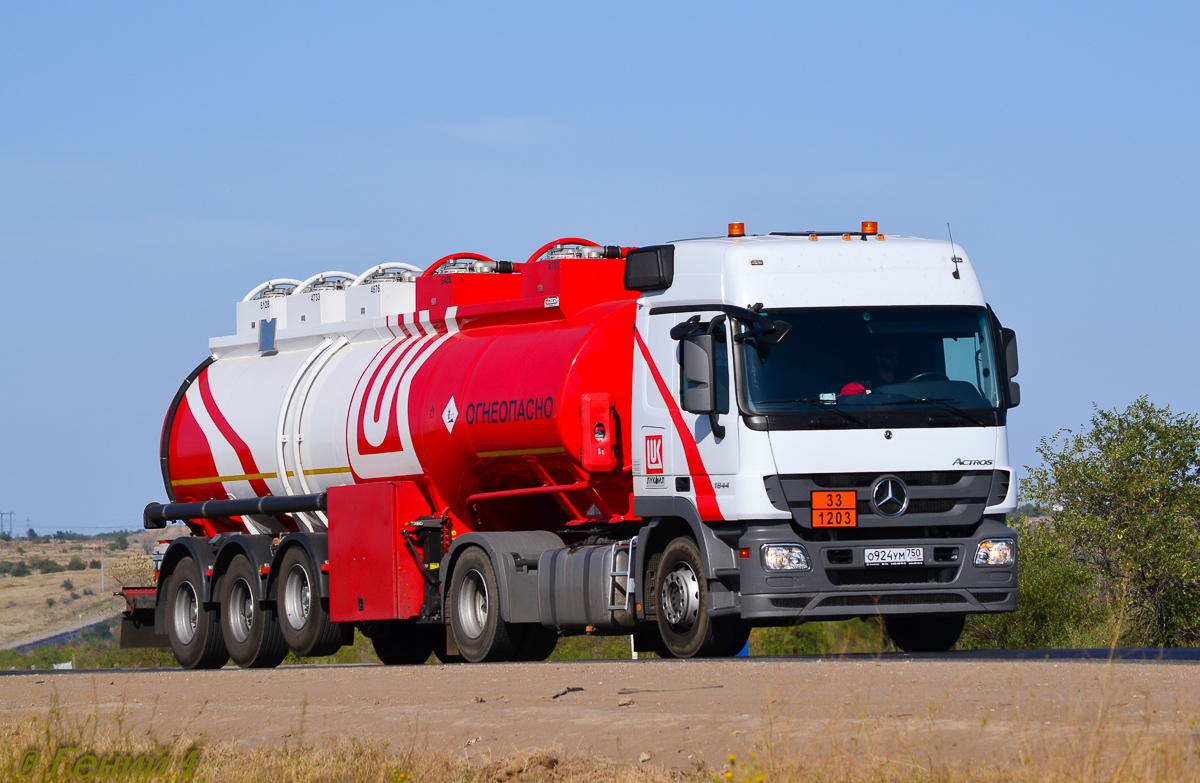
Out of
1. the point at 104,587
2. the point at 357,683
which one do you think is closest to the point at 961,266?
the point at 357,683

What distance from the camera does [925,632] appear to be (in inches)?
672

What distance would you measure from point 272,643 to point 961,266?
9.13m

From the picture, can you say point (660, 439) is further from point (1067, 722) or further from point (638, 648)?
point (1067, 722)

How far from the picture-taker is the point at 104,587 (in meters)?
92.2

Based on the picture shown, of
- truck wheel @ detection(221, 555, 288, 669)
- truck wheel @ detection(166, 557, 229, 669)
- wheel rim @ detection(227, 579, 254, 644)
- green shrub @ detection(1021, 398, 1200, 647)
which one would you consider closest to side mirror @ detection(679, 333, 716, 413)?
truck wheel @ detection(221, 555, 288, 669)

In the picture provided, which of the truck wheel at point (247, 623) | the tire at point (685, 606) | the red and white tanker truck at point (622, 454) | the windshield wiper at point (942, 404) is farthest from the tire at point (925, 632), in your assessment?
the truck wheel at point (247, 623)

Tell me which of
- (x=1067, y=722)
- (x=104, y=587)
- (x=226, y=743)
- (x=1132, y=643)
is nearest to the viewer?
(x=1067, y=722)

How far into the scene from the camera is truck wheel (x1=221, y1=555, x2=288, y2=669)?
20.8 meters

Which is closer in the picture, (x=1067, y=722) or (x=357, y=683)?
(x=1067, y=722)

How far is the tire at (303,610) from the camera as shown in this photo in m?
19.8

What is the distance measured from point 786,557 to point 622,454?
2.41m

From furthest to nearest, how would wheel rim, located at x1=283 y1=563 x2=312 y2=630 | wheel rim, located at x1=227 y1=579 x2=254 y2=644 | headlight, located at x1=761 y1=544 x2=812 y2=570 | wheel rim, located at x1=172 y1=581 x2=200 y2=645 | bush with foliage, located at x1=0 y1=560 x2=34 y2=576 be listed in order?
bush with foliage, located at x1=0 y1=560 x2=34 y2=576 → wheel rim, located at x1=172 y1=581 x2=200 y2=645 → wheel rim, located at x1=227 y1=579 x2=254 y2=644 → wheel rim, located at x1=283 y1=563 x2=312 y2=630 → headlight, located at x1=761 y1=544 x2=812 y2=570

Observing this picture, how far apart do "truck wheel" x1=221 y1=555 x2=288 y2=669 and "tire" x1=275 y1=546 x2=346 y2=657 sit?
234mm

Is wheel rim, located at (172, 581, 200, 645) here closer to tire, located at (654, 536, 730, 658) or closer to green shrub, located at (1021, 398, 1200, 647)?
tire, located at (654, 536, 730, 658)
